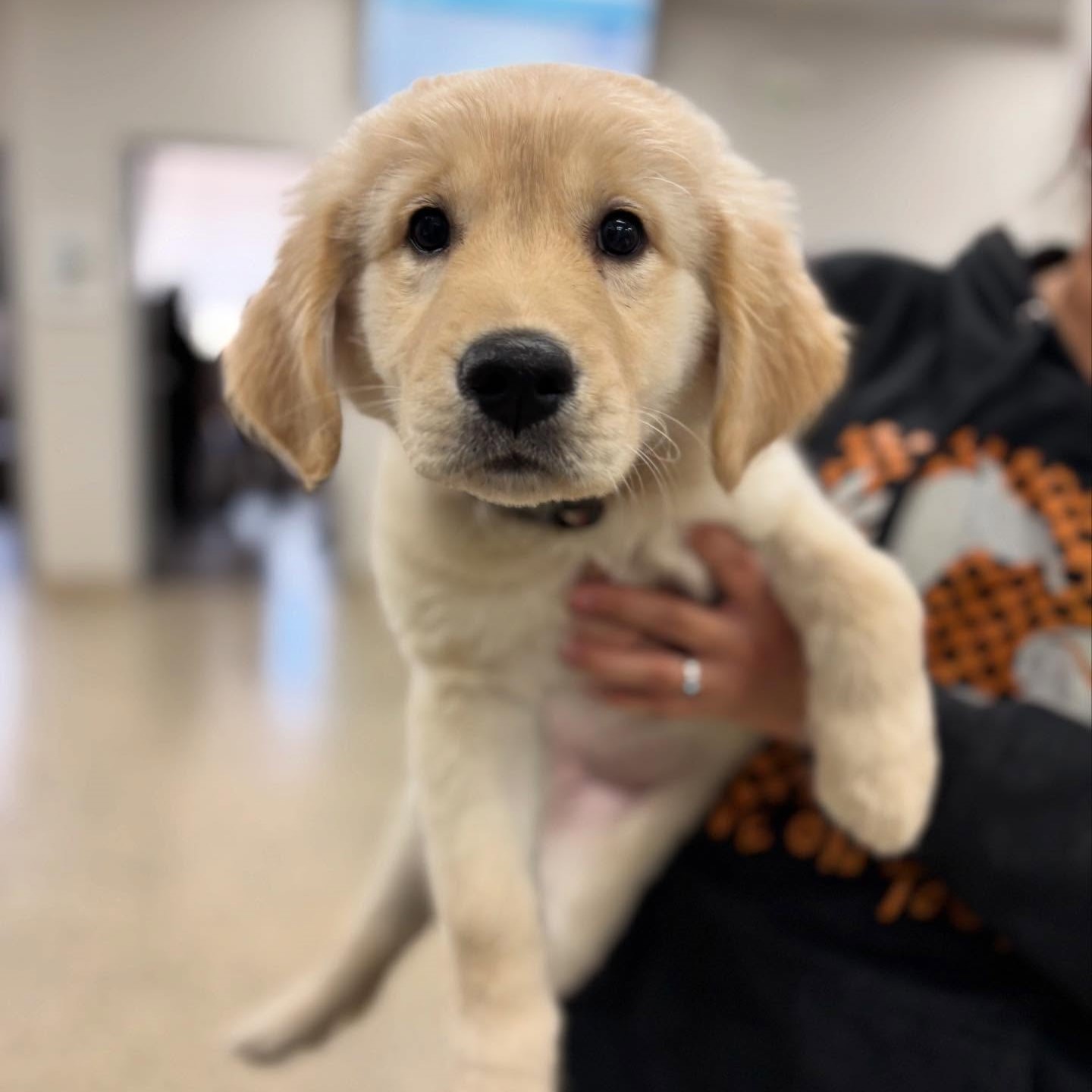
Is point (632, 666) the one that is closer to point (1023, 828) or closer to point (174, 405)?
point (1023, 828)

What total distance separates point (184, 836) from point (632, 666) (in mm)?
1806

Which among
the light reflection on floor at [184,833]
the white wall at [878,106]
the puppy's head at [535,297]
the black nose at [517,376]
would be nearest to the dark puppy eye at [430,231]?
the puppy's head at [535,297]

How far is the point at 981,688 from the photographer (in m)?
0.92

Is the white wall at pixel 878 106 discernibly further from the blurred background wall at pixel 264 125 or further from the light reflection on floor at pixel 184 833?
the light reflection on floor at pixel 184 833

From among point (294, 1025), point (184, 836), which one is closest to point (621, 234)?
point (294, 1025)

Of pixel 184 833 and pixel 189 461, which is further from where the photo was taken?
pixel 189 461

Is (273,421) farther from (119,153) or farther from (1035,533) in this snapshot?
(119,153)

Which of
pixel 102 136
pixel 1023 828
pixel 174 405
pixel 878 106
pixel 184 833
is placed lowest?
pixel 174 405

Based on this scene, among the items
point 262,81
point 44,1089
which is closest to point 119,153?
point 262,81

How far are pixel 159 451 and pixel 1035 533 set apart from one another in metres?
4.26

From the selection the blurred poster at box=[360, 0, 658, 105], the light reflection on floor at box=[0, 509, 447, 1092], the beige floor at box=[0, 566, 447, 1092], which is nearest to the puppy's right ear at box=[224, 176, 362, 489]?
the beige floor at box=[0, 566, 447, 1092]

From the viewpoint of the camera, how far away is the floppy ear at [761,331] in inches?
29.0

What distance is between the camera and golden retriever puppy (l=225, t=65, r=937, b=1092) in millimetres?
618

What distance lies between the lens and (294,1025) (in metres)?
1.12
